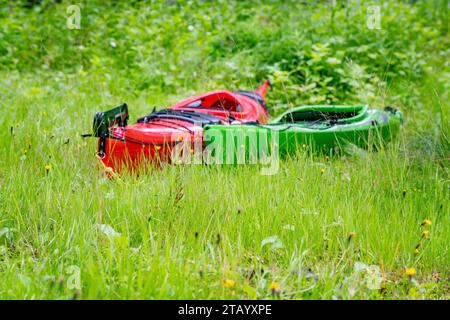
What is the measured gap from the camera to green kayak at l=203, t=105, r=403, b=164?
3426 mm

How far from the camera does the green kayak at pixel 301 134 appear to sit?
343 centimetres

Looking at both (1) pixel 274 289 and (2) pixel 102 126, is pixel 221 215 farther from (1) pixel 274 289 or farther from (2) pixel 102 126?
(2) pixel 102 126

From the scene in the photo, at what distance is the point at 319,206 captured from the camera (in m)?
2.69

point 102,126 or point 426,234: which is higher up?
point 102,126

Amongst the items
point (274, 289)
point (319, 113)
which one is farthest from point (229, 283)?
point (319, 113)

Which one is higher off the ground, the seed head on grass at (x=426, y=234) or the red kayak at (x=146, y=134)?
the red kayak at (x=146, y=134)

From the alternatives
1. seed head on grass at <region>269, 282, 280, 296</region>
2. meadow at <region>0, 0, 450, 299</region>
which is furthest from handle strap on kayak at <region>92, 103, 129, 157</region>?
seed head on grass at <region>269, 282, 280, 296</region>

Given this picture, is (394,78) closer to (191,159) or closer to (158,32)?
(158,32)

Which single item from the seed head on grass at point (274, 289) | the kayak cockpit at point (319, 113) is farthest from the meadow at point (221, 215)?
the kayak cockpit at point (319, 113)

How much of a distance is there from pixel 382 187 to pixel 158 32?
4658 mm

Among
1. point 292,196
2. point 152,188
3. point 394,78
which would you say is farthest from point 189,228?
point 394,78

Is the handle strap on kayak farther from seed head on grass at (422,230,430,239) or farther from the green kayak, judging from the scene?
seed head on grass at (422,230,430,239)

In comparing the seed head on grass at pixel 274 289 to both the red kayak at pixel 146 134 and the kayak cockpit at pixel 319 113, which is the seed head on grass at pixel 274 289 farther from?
the kayak cockpit at pixel 319 113

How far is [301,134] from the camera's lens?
383 cm
